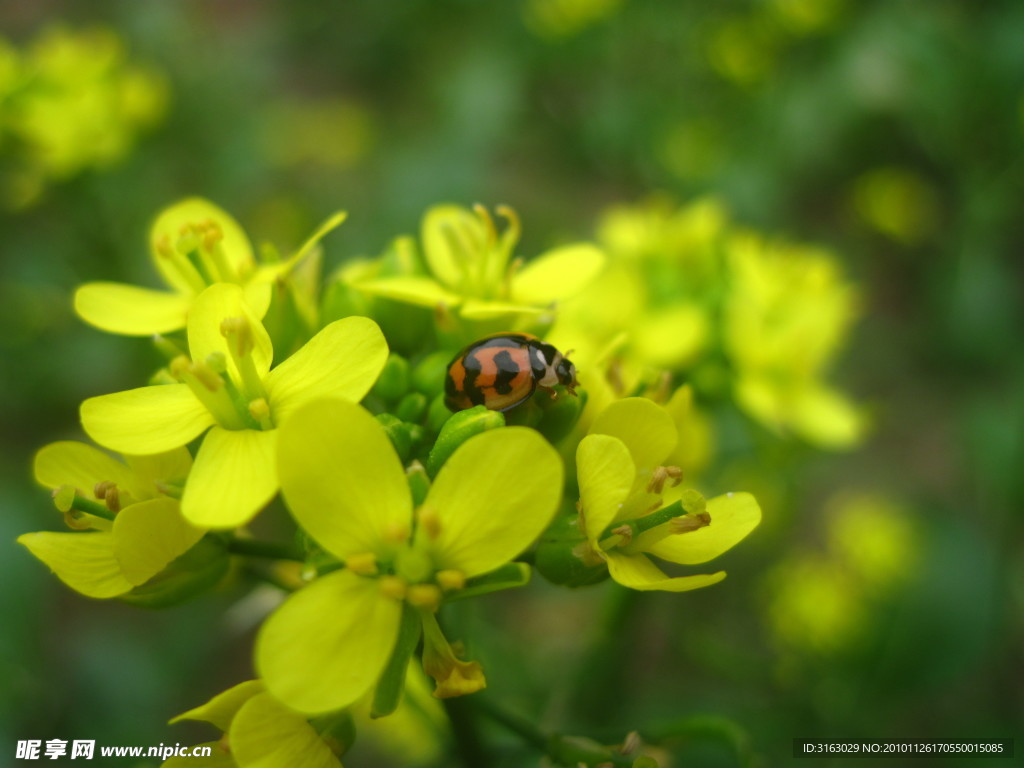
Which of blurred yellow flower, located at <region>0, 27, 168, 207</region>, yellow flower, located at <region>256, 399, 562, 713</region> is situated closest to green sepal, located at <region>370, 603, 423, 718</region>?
yellow flower, located at <region>256, 399, 562, 713</region>

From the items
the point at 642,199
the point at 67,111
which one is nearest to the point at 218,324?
the point at 67,111

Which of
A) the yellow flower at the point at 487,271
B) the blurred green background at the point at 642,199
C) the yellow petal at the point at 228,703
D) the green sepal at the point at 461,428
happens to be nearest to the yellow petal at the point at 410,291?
the yellow flower at the point at 487,271

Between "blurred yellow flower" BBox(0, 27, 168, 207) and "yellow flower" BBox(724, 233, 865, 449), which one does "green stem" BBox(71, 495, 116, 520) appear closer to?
"yellow flower" BBox(724, 233, 865, 449)

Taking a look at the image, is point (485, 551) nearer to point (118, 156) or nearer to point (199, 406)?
point (199, 406)

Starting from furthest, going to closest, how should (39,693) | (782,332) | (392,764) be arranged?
(392,764)
(39,693)
(782,332)

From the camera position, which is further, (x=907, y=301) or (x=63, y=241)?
(x=907, y=301)

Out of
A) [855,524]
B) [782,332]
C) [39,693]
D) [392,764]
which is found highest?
[782,332]

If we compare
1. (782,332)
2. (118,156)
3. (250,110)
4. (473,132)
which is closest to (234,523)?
(782,332)

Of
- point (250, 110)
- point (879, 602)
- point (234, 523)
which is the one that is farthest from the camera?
point (250, 110)
